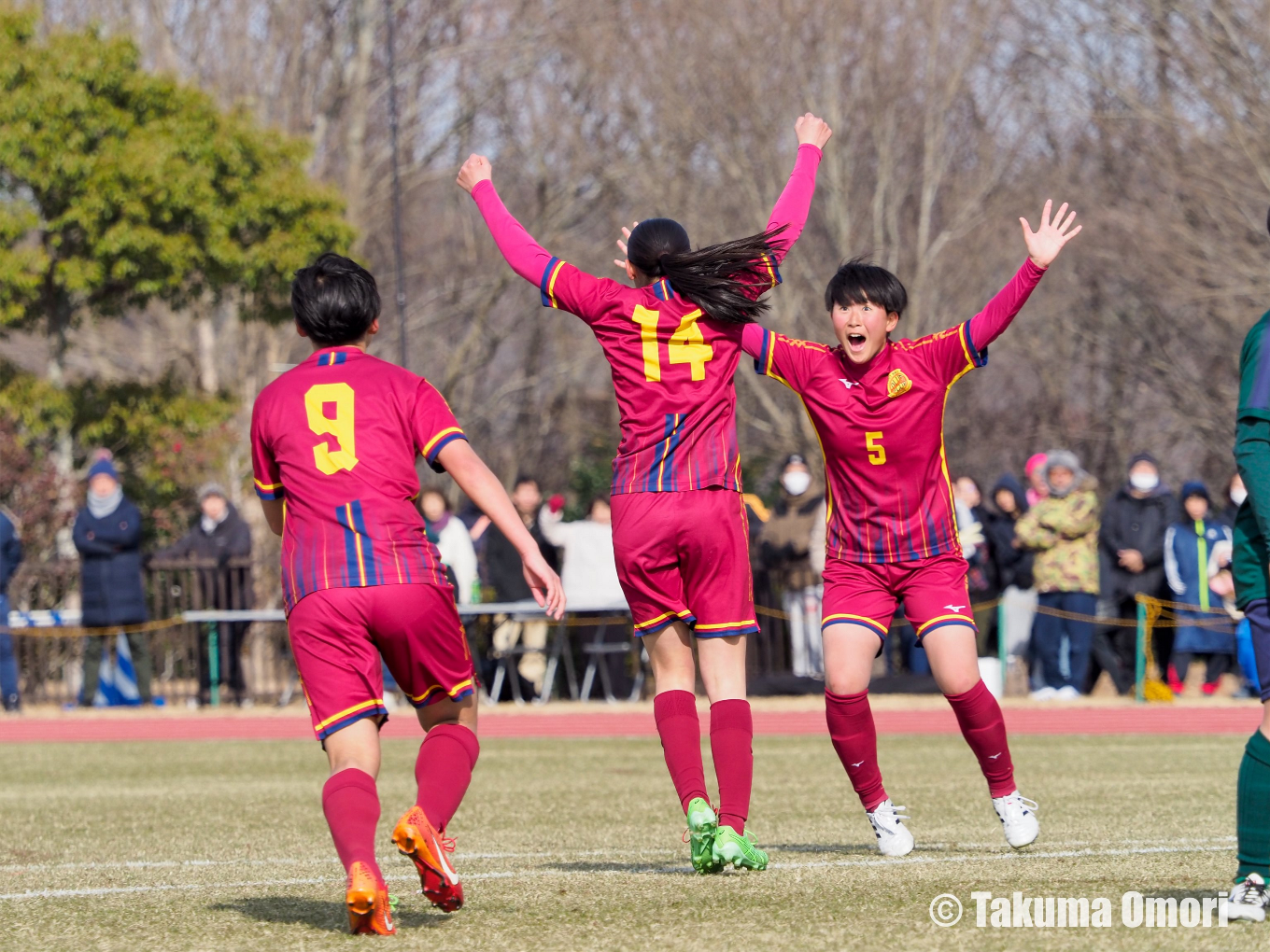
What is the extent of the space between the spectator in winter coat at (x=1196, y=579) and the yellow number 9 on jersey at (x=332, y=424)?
39.6 feet

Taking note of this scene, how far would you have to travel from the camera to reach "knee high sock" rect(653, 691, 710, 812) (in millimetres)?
5645

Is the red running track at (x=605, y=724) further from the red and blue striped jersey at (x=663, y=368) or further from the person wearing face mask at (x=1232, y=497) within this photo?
the red and blue striped jersey at (x=663, y=368)

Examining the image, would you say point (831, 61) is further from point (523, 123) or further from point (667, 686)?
point (667, 686)

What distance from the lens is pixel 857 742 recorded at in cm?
614

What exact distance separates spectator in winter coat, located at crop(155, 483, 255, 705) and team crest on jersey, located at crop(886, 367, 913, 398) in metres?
11.9

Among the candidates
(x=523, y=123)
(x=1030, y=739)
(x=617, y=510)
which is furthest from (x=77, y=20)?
(x=617, y=510)

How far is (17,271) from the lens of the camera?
60.5ft

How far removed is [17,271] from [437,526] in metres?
5.87

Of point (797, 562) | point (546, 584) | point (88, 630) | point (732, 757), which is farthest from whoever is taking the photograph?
point (88, 630)

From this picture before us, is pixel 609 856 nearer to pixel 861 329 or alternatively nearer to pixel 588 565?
pixel 861 329

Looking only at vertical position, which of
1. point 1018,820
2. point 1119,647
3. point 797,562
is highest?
point 797,562

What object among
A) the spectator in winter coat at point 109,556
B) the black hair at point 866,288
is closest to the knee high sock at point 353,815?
the black hair at point 866,288

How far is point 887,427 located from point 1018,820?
1.39 m

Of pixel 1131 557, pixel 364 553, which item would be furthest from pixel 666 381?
pixel 1131 557
